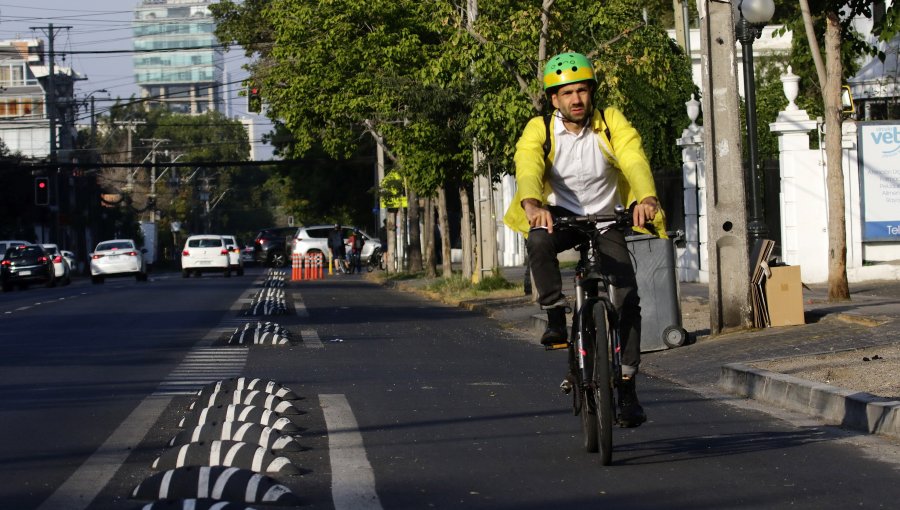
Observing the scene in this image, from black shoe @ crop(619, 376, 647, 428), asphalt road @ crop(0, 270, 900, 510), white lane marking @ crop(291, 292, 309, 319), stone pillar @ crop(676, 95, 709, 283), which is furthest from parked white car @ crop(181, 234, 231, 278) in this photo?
black shoe @ crop(619, 376, 647, 428)

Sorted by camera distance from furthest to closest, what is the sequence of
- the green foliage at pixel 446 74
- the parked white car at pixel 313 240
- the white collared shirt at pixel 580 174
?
the parked white car at pixel 313 240
the green foliage at pixel 446 74
the white collared shirt at pixel 580 174

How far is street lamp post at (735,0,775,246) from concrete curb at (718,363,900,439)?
4.56m

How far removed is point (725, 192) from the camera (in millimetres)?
14242

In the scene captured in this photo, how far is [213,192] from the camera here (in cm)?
14250

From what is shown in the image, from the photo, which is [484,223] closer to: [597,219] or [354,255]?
[597,219]

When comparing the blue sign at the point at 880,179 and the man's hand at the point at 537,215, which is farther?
the blue sign at the point at 880,179

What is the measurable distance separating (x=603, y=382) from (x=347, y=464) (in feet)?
4.43

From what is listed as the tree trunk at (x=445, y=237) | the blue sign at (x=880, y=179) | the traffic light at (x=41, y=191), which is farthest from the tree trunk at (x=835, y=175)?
the traffic light at (x=41, y=191)

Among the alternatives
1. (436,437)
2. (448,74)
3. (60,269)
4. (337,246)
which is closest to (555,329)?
(436,437)

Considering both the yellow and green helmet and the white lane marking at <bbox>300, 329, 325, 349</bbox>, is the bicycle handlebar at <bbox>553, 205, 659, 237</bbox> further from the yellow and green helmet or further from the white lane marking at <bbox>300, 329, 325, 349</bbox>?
the white lane marking at <bbox>300, 329, 325, 349</bbox>

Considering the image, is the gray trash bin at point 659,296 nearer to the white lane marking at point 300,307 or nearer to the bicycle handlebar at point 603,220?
the bicycle handlebar at point 603,220

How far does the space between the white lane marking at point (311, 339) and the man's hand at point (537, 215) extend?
8.58 meters

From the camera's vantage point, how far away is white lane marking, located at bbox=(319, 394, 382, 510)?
6.06m

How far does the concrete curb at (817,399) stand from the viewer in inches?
318
